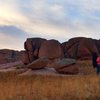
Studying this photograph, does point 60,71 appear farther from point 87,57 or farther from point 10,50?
point 10,50

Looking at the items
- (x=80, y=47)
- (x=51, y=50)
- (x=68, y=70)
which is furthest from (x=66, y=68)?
(x=80, y=47)

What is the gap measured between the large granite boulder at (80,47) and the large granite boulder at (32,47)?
4.66 meters

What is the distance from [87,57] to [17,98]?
173 ft

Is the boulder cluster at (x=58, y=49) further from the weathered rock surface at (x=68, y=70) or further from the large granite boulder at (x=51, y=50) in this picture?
the weathered rock surface at (x=68, y=70)

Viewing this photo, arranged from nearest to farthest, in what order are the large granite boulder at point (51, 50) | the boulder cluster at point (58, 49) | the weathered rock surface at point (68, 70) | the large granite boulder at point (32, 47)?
the weathered rock surface at point (68, 70) < the large granite boulder at point (51, 50) < the boulder cluster at point (58, 49) < the large granite boulder at point (32, 47)

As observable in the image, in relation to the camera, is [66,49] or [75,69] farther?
[66,49]

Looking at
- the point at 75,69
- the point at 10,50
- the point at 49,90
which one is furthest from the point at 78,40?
the point at 49,90

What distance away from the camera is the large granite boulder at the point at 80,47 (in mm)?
70500

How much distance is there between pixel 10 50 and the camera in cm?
10775

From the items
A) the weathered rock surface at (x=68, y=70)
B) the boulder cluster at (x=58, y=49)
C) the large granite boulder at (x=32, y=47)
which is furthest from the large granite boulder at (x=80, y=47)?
the weathered rock surface at (x=68, y=70)

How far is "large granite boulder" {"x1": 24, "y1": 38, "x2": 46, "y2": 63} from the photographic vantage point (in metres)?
72.4

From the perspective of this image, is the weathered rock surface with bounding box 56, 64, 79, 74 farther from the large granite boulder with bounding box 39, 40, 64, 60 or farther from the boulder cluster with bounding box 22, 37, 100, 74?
the large granite boulder with bounding box 39, 40, 64, 60

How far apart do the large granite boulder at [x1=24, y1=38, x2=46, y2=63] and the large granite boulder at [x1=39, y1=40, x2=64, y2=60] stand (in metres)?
1.70

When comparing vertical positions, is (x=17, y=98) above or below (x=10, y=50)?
below
